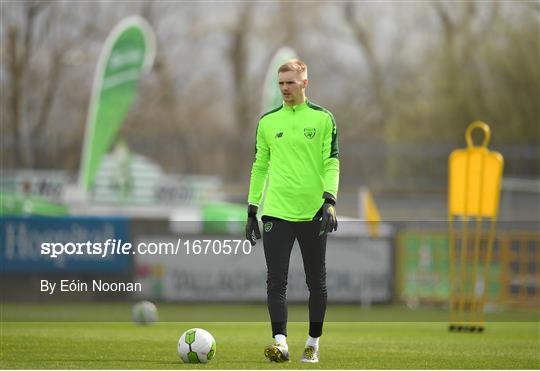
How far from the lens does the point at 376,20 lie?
139 ft

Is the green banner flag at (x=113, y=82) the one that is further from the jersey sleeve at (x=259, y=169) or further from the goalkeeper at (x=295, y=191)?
the goalkeeper at (x=295, y=191)

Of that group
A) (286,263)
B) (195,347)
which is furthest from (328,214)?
(195,347)

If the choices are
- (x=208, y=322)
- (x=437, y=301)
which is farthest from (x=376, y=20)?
(x=208, y=322)

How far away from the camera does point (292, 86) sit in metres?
8.53

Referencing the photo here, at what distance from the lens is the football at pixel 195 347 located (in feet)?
28.8

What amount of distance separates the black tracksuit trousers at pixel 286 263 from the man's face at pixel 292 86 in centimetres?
84

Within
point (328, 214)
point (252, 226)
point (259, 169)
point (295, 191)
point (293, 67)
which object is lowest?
point (252, 226)

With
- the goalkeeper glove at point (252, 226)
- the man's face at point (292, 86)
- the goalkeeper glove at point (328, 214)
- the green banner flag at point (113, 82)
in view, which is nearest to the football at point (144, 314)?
the goalkeeper glove at point (252, 226)

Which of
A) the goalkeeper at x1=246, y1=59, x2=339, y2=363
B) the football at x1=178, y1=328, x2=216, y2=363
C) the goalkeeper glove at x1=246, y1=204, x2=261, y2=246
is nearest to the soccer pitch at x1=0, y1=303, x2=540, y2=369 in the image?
the football at x1=178, y1=328, x2=216, y2=363

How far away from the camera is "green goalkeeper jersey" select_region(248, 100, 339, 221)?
862 cm

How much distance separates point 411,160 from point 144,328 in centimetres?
2198

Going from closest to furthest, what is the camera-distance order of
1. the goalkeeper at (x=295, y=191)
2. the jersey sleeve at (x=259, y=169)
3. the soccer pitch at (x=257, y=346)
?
the goalkeeper at (x=295, y=191)
the jersey sleeve at (x=259, y=169)
the soccer pitch at (x=257, y=346)

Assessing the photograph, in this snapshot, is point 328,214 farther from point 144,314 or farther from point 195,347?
point 144,314

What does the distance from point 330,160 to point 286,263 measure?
0.78 m
